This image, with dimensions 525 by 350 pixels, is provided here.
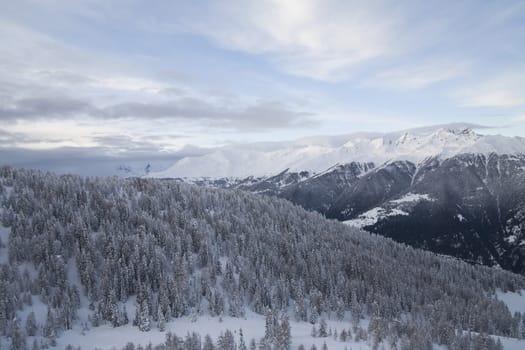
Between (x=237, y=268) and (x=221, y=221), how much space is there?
31.5m

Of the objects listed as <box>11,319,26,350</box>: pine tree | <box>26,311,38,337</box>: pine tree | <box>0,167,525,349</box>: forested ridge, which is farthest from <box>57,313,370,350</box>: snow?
<box>11,319,26,350</box>: pine tree

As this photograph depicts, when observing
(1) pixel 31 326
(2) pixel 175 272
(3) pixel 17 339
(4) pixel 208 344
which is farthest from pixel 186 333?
(3) pixel 17 339

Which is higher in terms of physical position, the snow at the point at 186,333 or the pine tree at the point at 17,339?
the pine tree at the point at 17,339

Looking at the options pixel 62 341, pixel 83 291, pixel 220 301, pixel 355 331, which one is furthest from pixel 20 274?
pixel 355 331

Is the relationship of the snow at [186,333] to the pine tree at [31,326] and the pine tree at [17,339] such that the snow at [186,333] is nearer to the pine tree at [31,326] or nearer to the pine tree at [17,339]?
the pine tree at [31,326]

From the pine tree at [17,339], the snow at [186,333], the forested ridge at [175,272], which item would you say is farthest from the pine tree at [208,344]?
the pine tree at [17,339]

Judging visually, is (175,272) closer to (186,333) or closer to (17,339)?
(186,333)

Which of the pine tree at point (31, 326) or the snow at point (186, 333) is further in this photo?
the snow at point (186, 333)

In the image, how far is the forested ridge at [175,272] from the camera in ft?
395

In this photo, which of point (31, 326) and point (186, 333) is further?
point (186, 333)

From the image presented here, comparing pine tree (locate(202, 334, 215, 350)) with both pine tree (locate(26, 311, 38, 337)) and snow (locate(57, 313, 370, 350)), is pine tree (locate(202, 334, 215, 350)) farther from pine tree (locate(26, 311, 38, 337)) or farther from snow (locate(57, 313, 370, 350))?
pine tree (locate(26, 311, 38, 337))

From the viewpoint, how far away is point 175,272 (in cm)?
14388

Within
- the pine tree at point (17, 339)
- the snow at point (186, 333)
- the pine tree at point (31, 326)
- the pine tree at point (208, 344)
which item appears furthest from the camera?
the snow at point (186, 333)

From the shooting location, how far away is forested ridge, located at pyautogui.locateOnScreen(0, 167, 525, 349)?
120 m
